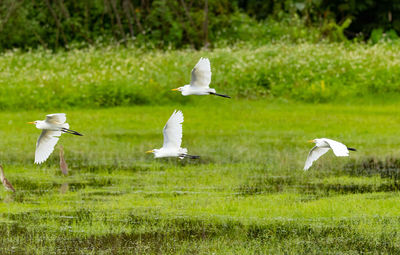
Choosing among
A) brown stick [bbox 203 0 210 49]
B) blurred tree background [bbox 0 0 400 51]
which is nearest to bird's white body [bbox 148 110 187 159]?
blurred tree background [bbox 0 0 400 51]

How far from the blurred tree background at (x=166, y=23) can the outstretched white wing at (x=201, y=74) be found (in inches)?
668

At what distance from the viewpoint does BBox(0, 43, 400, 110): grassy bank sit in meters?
21.3

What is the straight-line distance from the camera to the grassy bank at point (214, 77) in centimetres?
2128

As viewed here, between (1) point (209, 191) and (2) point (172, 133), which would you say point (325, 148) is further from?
(1) point (209, 191)

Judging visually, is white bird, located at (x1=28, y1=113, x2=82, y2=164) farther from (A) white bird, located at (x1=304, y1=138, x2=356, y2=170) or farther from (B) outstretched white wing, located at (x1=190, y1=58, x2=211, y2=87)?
(A) white bird, located at (x1=304, y1=138, x2=356, y2=170)

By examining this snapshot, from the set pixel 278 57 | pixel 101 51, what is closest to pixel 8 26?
pixel 101 51

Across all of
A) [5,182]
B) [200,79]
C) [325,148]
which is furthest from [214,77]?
[325,148]

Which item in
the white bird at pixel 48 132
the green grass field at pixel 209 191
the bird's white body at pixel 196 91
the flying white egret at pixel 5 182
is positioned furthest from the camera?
the flying white egret at pixel 5 182

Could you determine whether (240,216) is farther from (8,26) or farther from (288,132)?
(8,26)

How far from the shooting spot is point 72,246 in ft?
A: 26.4

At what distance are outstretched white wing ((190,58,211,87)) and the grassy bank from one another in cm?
1171

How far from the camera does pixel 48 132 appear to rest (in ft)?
34.3

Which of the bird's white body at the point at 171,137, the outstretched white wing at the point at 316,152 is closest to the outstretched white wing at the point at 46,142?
the bird's white body at the point at 171,137

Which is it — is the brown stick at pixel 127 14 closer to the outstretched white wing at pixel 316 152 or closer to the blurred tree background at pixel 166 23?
the blurred tree background at pixel 166 23
